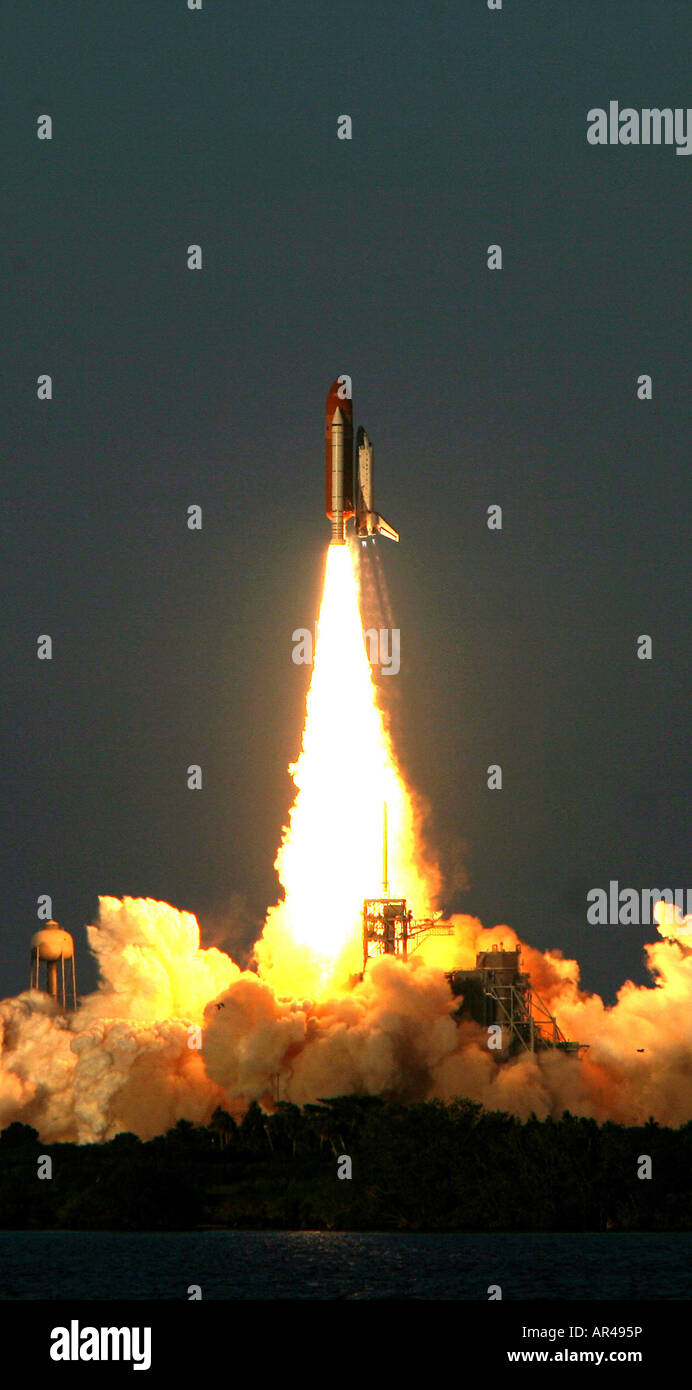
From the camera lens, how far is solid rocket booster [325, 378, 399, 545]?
124 metres

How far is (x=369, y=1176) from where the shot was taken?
121m

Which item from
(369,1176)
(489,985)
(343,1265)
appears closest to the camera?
(343,1265)

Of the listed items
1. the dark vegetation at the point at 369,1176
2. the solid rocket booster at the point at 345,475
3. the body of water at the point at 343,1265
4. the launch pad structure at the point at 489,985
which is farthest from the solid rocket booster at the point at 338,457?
the body of water at the point at 343,1265

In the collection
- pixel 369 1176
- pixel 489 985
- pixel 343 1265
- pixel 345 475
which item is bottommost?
pixel 343 1265

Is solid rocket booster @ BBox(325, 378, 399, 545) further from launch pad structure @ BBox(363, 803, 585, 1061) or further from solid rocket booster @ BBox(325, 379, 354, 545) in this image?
launch pad structure @ BBox(363, 803, 585, 1061)

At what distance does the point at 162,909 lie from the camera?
443ft

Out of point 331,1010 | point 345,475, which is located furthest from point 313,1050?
point 345,475

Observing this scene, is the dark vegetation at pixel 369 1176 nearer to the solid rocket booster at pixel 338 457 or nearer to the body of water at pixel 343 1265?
the body of water at pixel 343 1265

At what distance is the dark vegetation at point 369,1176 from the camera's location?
11719 cm

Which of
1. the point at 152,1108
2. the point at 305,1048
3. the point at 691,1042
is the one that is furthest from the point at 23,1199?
the point at 691,1042

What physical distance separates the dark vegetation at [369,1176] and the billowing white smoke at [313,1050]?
1.61 meters

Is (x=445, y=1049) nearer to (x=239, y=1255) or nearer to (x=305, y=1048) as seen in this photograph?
(x=305, y=1048)

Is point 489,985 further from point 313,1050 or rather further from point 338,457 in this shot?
point 338,457

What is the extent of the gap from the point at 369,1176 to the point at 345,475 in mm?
30120
